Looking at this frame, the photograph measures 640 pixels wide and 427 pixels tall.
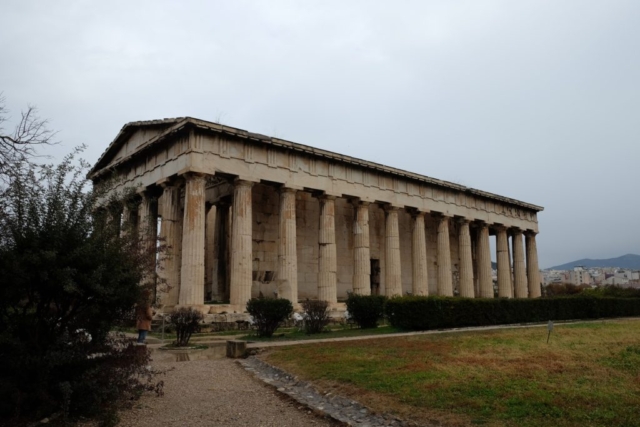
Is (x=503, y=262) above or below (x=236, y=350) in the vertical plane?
above

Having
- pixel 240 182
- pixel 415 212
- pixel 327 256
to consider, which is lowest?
pixel 327 256

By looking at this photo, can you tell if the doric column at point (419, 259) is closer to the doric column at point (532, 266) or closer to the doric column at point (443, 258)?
the doric column at point (443, 258)

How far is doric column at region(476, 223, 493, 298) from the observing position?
39875 mm

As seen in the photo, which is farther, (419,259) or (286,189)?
(419,259)

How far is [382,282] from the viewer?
116 ft

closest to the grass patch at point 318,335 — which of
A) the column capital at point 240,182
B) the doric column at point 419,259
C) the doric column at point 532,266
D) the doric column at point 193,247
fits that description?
the doric column at point 193,247

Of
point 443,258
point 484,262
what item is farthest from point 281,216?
point 484,262

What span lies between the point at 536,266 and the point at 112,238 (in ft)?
141

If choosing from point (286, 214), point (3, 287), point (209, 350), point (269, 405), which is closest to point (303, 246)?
point (286, 214)

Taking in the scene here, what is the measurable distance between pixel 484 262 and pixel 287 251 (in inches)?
781

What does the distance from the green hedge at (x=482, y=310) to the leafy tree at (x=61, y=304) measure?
538 inches

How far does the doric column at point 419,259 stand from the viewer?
3388 centimetres

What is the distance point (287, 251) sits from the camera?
26.6 metres

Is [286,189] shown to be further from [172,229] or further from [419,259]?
[419,259]
